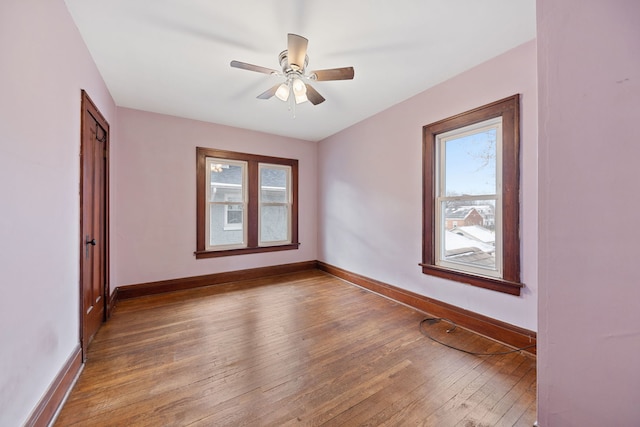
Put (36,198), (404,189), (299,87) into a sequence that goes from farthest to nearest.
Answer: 1. (404,189)
2. (299,87)
3. (36,198)

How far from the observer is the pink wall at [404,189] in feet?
6.98

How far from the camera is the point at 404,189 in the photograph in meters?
3.27

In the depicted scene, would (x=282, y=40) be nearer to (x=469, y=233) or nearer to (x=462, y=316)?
(x=469, y=233)

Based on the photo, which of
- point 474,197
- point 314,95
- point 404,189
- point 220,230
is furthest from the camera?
point 220,230

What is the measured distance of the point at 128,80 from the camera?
2740mm

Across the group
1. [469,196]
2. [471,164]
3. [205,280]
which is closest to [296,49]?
[471,164]

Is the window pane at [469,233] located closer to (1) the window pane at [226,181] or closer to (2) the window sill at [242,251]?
(2) the window sill at [242,251]

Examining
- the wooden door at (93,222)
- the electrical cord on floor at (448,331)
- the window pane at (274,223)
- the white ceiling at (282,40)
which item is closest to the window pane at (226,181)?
the window pane at (274,223)

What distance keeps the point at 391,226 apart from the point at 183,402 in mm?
Answer: 2879

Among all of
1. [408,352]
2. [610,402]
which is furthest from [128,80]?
[610,402]

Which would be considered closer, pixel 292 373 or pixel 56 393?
pixel 56 393

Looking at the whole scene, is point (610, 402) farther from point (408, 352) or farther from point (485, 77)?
point (485, 77)

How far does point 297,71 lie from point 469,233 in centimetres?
241

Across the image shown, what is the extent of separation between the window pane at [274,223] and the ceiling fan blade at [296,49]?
3020 mm
